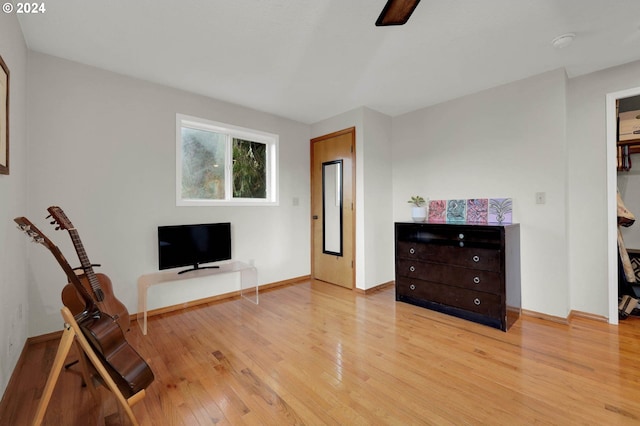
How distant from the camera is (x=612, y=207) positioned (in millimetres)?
2609

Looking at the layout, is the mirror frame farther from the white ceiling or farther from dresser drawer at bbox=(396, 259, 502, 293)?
the white ceiling

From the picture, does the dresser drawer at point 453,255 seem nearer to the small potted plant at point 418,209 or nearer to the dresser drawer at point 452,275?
the dresser drawer at point 452,275

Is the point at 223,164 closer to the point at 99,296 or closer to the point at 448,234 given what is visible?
the point at 99,296

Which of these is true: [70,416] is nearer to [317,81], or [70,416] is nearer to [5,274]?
[5,274]

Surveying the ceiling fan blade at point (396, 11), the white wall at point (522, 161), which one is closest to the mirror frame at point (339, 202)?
the white wall at point (522, 161)

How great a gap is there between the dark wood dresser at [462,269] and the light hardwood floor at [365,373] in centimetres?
17

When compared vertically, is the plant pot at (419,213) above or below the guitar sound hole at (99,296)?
above

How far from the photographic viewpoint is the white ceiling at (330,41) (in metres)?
1.89

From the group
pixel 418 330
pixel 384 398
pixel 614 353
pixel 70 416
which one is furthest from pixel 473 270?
pixel 70 416

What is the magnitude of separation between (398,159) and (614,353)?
2.90 m

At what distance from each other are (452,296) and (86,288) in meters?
3.18

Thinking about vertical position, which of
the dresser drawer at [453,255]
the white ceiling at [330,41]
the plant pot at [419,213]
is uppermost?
the white ceiling at [330,41]

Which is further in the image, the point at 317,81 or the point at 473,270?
the point at 317,81

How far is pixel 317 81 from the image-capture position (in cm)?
296
